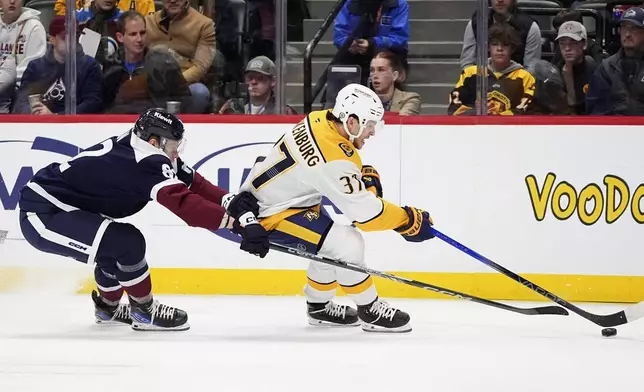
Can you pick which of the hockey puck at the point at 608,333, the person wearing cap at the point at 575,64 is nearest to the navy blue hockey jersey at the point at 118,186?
the hockey puck at the point at 608,333

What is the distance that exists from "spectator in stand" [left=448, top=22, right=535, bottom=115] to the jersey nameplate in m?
1.41

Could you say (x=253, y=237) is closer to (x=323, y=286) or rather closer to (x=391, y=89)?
(x=323, y=286)

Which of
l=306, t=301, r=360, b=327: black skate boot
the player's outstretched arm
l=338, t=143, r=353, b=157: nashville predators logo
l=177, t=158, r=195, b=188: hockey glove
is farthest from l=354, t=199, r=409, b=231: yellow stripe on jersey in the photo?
l=177, t=158, r=195, b=188: hockey glove

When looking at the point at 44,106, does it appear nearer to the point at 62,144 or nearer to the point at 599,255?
the point at 62,144

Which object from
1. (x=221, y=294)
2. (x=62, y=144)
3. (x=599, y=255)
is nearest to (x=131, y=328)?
(x=221, y=294)

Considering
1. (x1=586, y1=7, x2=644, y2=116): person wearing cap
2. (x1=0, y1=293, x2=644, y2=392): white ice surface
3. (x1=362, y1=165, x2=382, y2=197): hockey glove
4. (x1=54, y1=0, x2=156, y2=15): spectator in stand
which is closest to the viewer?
(x1=0, y1=293, x2=644, y2=392): white ice surface

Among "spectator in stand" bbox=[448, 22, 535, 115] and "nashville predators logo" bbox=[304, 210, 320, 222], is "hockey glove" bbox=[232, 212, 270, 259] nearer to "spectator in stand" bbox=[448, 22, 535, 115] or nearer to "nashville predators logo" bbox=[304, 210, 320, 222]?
"nashville predators logo" bbox=[304, 210, 320, 222]

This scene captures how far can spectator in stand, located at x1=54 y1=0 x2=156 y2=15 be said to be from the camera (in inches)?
247

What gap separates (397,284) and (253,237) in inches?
69.6

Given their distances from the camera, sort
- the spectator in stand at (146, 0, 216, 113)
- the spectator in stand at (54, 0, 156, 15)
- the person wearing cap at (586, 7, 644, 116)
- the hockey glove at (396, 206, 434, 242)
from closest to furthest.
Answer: the hockey glove at (396, 206, 434, 242) → the person wearing cap at (586, 7, 644, 116) → the spectator in stand at (146, 0, 216, 113) → the spectator in stand at (54, 0, 156, 15)

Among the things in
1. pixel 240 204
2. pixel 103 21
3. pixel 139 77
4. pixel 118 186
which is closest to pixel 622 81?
pixel 240 204

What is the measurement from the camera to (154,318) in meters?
4.96

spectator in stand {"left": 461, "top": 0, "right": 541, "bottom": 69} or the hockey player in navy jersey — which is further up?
spectator in stand {"left": 461, "top": 0, "right": 541, "bottom": 69}

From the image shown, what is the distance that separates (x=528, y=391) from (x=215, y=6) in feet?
10.8
